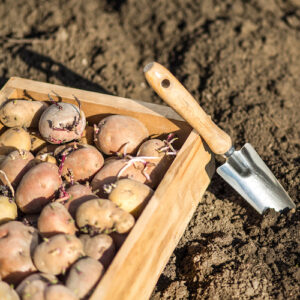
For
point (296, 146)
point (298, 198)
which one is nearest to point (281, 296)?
point (298, 198)

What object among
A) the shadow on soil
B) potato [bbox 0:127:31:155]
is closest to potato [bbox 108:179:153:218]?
potato [bbox 0:127:31:155]

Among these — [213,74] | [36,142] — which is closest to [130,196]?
[36,142]

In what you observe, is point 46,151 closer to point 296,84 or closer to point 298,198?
point 298,198

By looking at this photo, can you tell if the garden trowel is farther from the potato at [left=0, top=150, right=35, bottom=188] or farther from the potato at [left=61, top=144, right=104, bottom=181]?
the potato at [left=0, top=150, right=35, bottom=188]

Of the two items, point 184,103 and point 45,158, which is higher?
point 184,103

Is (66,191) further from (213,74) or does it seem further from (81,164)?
(213,74)

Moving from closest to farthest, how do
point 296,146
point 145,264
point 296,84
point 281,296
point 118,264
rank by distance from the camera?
1. point 118,264
2. point 145,264
3. point 281,296
4. point 296,146
5. point 296,84
